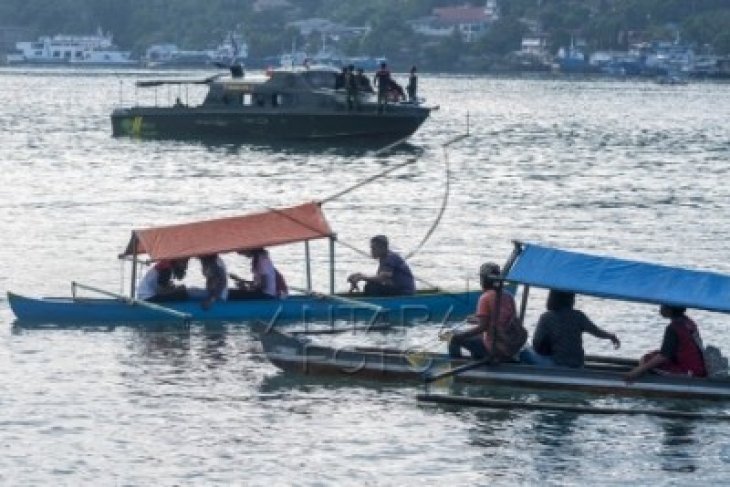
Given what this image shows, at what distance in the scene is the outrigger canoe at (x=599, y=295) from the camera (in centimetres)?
2517

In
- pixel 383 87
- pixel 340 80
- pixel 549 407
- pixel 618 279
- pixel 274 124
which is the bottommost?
pixel 274 124

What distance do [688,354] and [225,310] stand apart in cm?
821

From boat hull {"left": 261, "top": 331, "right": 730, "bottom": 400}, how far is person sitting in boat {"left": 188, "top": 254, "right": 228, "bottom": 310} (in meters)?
3.73

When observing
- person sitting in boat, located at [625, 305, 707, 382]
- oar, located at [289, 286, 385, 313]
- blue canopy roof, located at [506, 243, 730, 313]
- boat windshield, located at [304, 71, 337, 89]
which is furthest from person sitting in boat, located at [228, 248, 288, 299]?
boat windshield, located at [304, 71, 337, 89]

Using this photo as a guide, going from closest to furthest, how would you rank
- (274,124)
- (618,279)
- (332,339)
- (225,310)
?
1. (618,279)
2. (332,339)
3. (225,310)
4. (274,124)

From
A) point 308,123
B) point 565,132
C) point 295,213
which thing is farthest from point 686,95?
point 295,213

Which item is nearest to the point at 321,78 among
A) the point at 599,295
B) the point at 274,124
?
the point at 274,124

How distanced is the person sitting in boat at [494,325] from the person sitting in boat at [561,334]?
9.4 inches

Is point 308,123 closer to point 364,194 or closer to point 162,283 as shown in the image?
point 364,194

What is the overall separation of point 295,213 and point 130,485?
31.7 ft

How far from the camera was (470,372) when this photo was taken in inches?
1022

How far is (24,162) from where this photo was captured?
70062 mm

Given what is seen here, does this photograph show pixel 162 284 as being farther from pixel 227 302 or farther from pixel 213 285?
pixel 227 302

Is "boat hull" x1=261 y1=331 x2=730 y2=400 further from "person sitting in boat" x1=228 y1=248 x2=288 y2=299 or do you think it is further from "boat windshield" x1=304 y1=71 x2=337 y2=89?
"boat windshield" x1=304 y1=71 x2=337 y2=89
